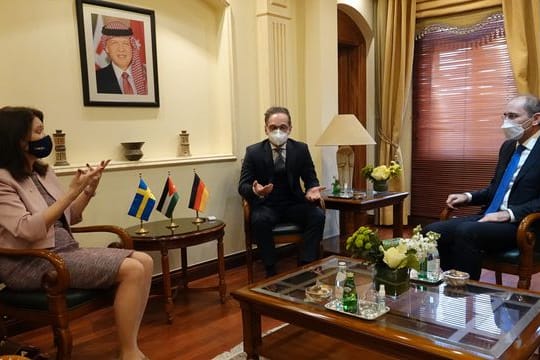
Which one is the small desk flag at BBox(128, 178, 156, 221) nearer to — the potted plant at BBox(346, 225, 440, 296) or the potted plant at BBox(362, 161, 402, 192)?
the potted plant at BBox(346, 225, 440, 296)

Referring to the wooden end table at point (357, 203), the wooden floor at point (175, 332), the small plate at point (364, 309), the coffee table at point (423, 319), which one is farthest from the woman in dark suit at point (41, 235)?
the wooden end table at point (357, 203)

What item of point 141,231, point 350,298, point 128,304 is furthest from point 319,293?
point 141,231

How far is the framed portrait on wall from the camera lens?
282 cm

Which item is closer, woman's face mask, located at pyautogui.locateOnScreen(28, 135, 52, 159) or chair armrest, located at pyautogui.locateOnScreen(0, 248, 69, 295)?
chair armrest, located at pyautogui.locateOnScreen(0, 248, 69, 295)

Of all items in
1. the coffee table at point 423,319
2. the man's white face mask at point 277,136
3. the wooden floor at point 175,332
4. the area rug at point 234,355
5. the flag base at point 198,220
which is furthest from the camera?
the man's white face mask at point 277,136

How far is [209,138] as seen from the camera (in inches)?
141

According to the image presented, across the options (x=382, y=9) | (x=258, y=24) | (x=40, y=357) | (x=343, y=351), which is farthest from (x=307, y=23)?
(x=40, y=357)

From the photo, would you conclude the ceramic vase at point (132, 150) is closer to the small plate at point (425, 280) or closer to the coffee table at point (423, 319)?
the coffee table at point (423, 319)

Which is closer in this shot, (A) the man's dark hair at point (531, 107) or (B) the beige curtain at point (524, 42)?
(A) the man's dark hair at point (531, 107)

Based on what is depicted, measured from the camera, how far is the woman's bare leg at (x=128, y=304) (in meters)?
2.06

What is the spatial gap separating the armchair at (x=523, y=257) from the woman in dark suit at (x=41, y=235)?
6.03ft

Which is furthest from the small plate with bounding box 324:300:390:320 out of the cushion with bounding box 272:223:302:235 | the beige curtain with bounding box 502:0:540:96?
the beige curtain with bounding box 502:0:540:96

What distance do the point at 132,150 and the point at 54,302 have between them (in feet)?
4.29

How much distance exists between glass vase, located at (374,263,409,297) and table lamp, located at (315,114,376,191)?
5.81 feet
